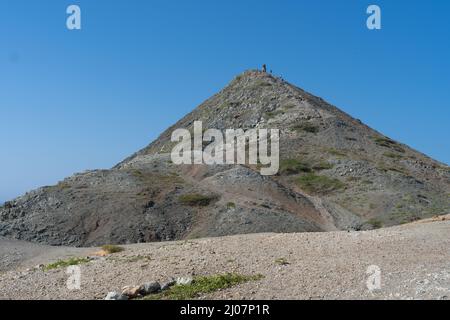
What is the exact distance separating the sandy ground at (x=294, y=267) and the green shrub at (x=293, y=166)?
46308 mm

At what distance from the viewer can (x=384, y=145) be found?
87312 mm

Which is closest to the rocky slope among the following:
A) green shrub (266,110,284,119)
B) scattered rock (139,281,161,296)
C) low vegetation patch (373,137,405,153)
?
low vegetation patch (373,137,405,153)

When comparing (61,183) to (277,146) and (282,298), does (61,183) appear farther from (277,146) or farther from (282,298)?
(282,298)

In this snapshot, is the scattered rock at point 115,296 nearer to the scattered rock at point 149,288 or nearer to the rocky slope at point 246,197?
the scattered rock at point 149,288

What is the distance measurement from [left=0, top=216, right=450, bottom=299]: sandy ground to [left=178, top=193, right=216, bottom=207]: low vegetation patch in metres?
30.9

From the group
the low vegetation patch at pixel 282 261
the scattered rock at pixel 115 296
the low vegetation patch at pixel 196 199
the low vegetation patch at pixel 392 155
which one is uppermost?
the low vegetation patch at pixel 392 155

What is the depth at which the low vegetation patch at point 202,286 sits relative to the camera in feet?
44.1

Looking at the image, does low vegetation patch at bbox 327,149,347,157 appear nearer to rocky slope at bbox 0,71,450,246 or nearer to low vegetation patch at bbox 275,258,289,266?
rocky slope at bbox 0,71,450,246

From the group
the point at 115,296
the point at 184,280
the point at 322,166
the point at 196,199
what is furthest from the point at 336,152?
the point at 115,296

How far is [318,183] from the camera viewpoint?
216 feet

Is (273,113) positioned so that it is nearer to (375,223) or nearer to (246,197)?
(246,197)

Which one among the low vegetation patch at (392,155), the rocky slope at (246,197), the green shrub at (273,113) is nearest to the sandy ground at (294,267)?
the rocky slope at (246,197)

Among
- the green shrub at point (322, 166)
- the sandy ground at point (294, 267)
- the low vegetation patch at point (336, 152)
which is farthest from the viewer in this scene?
the low vegetation patch at point (336, 152)

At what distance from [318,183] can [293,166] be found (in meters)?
5.54
